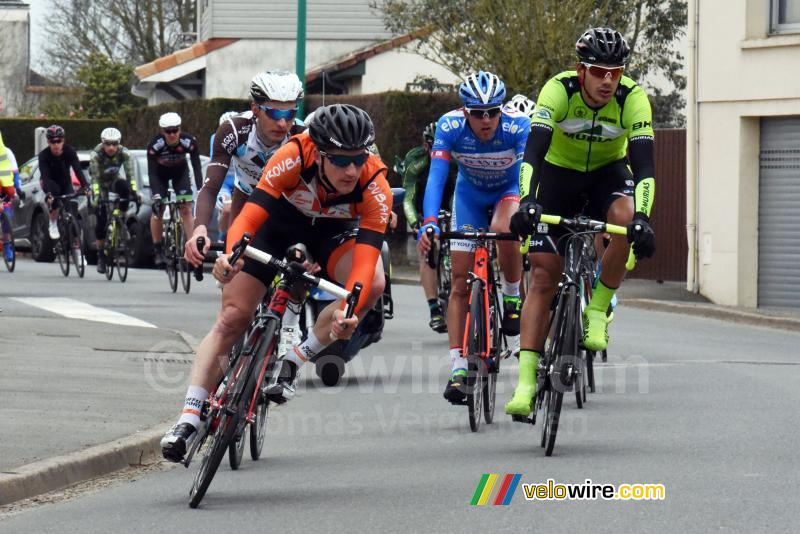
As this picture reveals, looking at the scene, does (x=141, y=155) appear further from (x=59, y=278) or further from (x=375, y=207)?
(x=375, y=207)

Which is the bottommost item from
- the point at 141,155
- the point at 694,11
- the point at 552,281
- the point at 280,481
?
the point at 280,481

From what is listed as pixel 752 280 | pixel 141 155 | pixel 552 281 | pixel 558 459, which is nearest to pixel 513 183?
pixel 552 281

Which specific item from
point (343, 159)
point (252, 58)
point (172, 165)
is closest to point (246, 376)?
point (343, 159)

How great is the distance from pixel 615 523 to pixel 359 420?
3828 millimetres

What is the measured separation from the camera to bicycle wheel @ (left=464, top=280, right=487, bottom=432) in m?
9.50

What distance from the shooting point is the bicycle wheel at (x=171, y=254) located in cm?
1994

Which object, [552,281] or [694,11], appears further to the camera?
[694,11]

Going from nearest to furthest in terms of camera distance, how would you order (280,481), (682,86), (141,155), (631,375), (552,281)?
(280,481) → (552,281) → (631,375) → (141,155) → (682,86)

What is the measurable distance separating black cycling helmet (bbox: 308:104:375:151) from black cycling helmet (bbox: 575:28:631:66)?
1504mm

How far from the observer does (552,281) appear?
8953mm

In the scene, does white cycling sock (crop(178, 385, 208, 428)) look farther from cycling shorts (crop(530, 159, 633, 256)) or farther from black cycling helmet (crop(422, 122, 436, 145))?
black cycling helmet (crop(422, 122, 436, 145))

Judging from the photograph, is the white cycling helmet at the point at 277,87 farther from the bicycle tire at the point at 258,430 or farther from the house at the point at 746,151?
the house at the point at 746,151

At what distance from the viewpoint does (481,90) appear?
973 cm

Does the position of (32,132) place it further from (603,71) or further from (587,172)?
(603,71)
